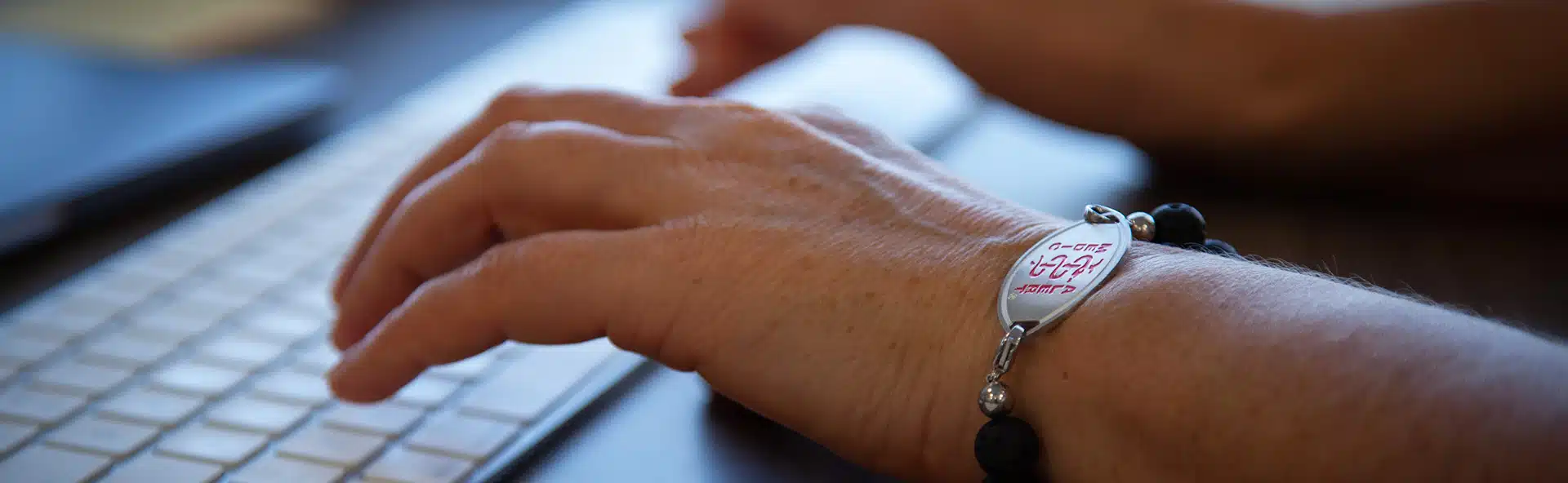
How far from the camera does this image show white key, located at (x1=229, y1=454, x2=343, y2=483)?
418 mm

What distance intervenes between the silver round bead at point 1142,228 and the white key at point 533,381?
0.78 feet

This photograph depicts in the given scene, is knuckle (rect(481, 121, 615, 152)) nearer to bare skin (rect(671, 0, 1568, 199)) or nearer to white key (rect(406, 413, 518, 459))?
white key (rect(406, 413, 518, 459))

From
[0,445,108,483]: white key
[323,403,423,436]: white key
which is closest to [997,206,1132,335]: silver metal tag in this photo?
[323,403,423,436]: white key

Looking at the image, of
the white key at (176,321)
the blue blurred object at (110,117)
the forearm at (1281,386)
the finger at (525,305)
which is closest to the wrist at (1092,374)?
the forearm at (1281,386)

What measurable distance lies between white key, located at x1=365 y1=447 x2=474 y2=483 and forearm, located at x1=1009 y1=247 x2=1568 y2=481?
21cm

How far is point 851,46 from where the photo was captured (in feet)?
3.16

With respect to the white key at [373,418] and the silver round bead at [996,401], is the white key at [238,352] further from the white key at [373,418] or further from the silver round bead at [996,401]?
the silver round bead at [996,401]

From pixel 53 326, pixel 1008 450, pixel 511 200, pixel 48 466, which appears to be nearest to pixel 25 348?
pixel 53 326

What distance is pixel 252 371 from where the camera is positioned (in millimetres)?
495

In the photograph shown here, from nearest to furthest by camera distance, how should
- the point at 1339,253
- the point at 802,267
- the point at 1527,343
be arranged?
the point at 1527,343 → the point at 802,267 → the point at 1339,253

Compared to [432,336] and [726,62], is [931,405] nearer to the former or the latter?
[432,336]

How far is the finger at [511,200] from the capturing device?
1.71 feet

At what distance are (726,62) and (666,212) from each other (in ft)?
1.18

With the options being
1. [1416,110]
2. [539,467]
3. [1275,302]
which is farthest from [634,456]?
[1416,110]
